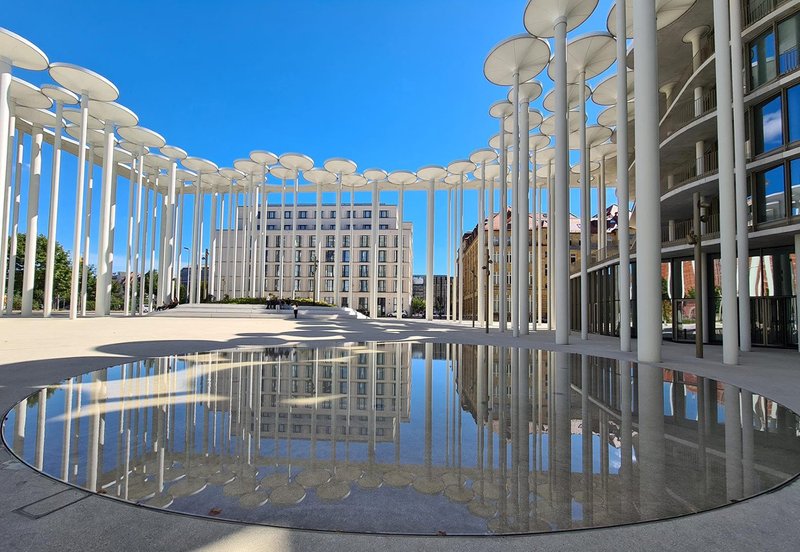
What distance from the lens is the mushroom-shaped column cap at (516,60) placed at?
20.8 m

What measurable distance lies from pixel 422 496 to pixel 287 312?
1356 inches

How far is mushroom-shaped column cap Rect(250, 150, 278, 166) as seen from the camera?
140 feet

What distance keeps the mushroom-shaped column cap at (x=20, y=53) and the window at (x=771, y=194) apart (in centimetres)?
3509

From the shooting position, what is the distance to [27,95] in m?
28.4

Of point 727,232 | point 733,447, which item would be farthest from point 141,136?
point 733,447

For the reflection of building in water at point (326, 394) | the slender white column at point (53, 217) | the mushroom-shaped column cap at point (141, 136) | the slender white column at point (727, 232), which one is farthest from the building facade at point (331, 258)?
the reflection of building in water at point (326, 394)

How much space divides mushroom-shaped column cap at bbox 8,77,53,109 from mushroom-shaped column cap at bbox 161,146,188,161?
1036cm

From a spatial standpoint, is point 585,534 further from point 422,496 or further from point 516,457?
point 516,457

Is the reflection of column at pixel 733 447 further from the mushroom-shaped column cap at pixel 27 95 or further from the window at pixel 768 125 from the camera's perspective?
the mushroom-shaped column cap at pixel 27 95

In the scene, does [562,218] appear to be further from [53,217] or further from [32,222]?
[32,222]

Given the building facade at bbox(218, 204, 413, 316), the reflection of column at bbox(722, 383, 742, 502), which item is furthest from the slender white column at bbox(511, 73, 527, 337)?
the building facade at bbox(218, 204, 413, 316)

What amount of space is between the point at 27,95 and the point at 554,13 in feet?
104

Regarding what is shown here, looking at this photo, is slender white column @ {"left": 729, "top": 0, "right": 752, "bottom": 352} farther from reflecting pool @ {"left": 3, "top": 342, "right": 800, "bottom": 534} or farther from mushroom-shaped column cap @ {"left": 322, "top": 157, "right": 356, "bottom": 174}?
mushroom-shaped column cap @ {"left": 322, "top": 157, "right": 356, "bottom": 174}

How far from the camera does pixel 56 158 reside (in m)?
30.3
